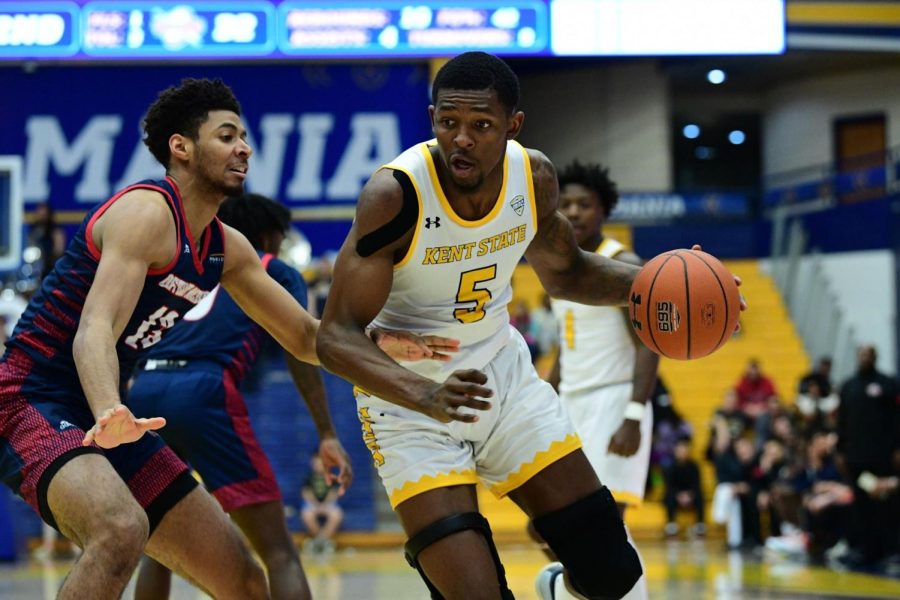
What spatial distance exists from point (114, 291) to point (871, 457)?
28.4 ft

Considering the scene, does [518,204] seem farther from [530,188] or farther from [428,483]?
[428,483]

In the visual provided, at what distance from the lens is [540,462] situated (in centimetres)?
442

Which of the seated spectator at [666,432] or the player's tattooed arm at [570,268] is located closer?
the player's tattooed arm at [570,268]

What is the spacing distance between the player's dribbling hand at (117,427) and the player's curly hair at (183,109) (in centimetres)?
116

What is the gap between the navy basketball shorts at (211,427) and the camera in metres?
5.30

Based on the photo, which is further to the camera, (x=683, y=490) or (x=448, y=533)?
(x=683, y=490)

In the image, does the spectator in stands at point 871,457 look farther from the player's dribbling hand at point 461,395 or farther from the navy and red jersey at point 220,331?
the player's dribbling hand at point 461,395

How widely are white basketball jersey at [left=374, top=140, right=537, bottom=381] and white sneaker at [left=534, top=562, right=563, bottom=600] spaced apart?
1.15 m

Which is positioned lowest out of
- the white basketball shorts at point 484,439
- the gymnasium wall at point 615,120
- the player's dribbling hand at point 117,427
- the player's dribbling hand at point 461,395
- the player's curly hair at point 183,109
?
the white basketball shorts at point 484,439

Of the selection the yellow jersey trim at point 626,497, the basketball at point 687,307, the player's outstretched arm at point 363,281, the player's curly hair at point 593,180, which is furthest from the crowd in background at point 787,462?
the player's outstretched arm at point 363,281

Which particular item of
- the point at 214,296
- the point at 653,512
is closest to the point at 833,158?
the point at 653,512

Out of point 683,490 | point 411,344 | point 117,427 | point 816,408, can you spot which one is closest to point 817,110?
point 683,490

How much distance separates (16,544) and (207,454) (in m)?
8.13

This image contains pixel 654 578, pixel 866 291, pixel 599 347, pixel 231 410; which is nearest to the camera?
pixel 231 410
